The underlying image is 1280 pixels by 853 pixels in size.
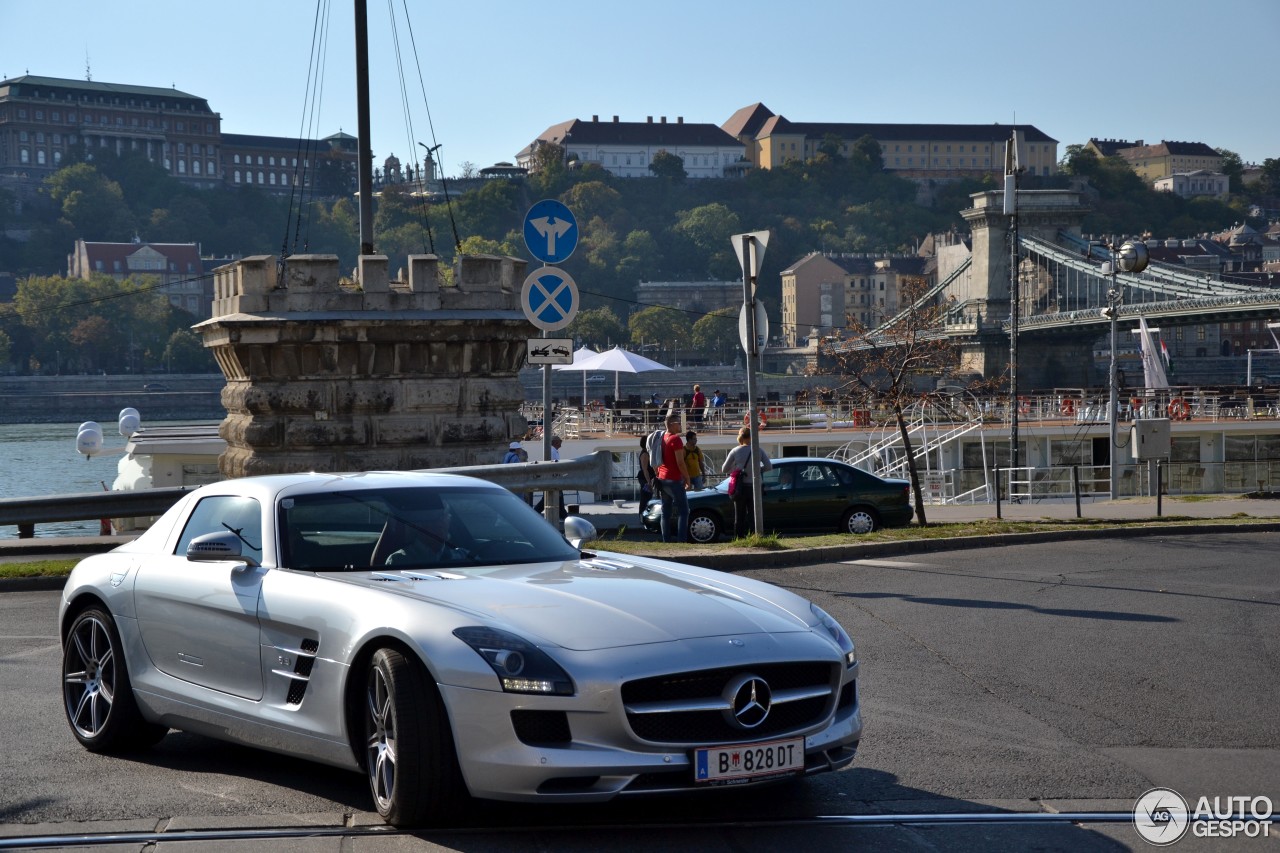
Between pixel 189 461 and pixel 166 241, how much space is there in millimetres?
175764

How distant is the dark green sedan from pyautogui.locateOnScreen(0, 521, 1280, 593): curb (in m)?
4.44

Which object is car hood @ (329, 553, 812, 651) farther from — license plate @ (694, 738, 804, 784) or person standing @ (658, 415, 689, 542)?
person standing @ (658, 415, 689, 542)

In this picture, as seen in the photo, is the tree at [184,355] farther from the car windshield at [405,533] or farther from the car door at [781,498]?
the car windshield at [405,533]

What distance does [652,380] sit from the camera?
416 feet

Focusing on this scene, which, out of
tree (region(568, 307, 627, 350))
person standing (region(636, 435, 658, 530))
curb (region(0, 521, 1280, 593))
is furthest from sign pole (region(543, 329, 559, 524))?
tree (region(568, 307, 627, 350))

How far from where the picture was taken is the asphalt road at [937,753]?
5098mm

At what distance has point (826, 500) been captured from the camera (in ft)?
69.8

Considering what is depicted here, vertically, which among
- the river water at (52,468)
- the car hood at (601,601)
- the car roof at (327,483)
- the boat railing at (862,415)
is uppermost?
the car roof at (327,483)

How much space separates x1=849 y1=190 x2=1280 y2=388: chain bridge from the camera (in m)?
74.1

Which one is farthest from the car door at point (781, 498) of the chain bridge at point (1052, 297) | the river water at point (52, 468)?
the chain bridge at point (1052, 297)

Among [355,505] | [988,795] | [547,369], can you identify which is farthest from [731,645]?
[547,369]

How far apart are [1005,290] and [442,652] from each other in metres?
114

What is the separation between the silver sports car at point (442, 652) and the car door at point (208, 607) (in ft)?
0.03

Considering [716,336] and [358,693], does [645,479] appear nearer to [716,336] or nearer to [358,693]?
[358,693]
